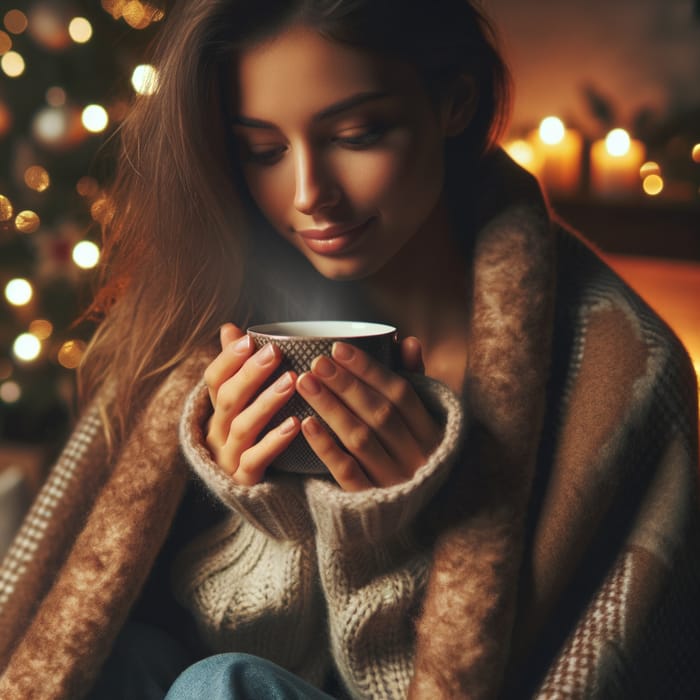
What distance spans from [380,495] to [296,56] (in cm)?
36

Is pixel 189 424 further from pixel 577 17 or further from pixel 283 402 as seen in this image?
pixel 577 17

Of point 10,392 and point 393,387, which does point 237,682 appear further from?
point 10,392

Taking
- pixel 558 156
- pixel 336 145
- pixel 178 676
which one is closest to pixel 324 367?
pixel 336 145

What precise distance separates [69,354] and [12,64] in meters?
0.56

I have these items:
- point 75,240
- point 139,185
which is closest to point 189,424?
point 139,185

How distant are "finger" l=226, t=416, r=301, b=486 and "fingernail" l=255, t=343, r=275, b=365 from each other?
0.05m

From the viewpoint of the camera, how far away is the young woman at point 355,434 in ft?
2.14

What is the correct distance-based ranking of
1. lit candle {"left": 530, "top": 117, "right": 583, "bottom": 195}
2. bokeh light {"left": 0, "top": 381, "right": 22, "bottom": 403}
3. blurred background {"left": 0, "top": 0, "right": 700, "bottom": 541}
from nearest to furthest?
blurred background {"left": 0, "top": 0, "right": 700, "bottom": 541} < bokeh light {"left": 0, "top": 381, "right": 22, "bottom": 403} < lit candle {"left": 530, "top": 117, "right": 583, "bottom": 195}

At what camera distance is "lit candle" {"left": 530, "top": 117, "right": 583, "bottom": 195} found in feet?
7.30

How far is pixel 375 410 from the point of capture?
60 cm

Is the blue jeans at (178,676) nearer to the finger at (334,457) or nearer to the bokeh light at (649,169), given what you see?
the finger at (334,457)

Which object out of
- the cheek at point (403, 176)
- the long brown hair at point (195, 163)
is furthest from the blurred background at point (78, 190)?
the cheek at point (403, 176)

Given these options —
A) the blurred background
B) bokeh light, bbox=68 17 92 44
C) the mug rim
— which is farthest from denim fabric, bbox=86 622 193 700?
bokeh light, bbox=68 17 92 44

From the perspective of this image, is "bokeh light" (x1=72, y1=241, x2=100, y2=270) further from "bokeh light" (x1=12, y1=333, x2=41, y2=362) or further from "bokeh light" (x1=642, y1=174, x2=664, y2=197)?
"bokeh light" (x1=642, y1=174, x2=664, y2=197)
